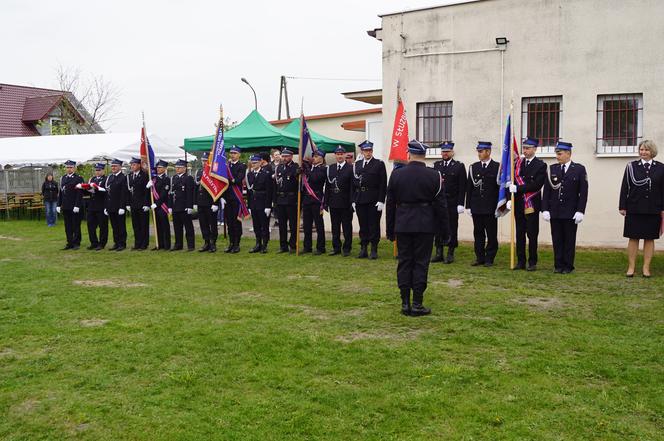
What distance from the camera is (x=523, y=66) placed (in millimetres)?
13398

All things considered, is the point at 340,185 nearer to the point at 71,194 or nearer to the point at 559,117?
the point at 559,117

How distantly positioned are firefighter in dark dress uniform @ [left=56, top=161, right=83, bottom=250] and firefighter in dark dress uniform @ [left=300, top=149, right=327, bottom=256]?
481cm

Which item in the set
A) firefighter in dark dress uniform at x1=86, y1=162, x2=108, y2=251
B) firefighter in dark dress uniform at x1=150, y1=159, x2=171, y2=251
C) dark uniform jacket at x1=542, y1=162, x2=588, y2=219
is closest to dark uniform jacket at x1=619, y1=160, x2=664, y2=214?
dark uniform jacket at x1=542, y1=162, x2=588, y2=219

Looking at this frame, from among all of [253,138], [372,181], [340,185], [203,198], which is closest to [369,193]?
[372,181]

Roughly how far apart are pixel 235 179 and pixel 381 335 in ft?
24.2

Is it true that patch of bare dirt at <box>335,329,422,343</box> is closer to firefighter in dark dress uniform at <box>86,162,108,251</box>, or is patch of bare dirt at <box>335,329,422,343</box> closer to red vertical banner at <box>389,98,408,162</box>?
red vertical banner at <box>389,98,408,162</box>

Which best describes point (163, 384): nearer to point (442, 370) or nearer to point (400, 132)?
point (442, 370)

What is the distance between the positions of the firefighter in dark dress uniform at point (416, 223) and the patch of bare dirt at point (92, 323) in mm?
3078

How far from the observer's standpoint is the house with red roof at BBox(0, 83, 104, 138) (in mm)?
39156

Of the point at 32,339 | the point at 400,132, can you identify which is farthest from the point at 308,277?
the point at 32,339

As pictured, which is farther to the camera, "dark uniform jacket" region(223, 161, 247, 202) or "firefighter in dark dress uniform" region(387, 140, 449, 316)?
"dark uniform jacket" region(223, 161, 247, 202)

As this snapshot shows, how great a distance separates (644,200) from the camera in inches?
366

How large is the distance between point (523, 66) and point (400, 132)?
12.7 ft

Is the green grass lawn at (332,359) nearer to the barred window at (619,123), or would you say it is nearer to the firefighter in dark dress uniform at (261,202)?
the firefighter in dark dress uniform at (261,202)
